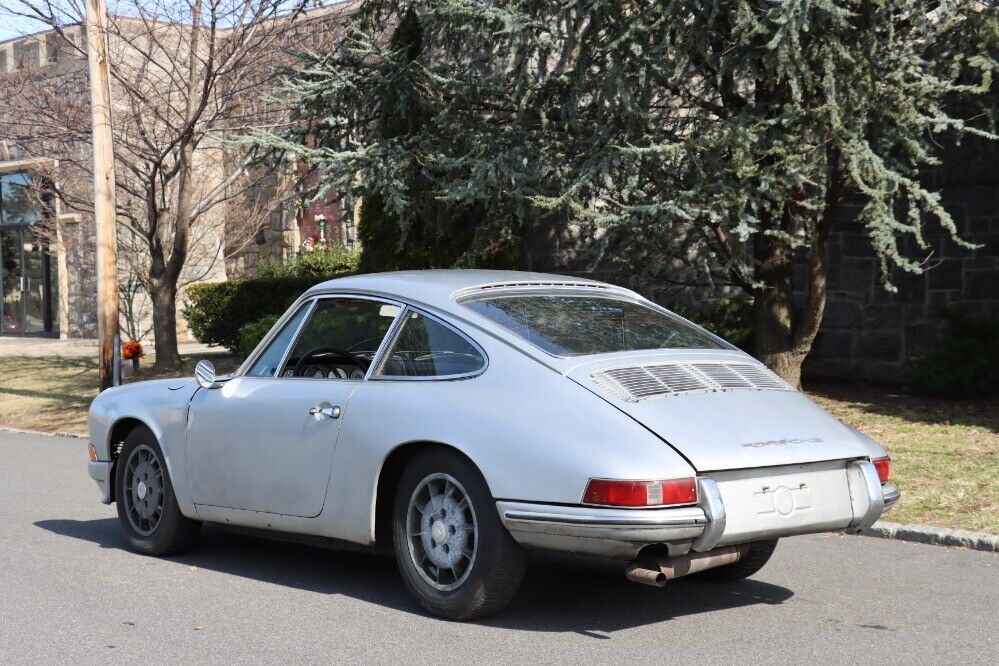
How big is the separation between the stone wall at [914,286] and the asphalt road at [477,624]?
26.1ft

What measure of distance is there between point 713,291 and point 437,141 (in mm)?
4688

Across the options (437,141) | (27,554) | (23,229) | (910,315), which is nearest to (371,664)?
(27,554)

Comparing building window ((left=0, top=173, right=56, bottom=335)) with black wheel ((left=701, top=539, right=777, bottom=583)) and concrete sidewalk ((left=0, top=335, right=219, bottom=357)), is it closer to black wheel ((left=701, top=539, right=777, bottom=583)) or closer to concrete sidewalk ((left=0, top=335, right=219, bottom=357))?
concrete sidewalk ((left=0, top=335, right=219, bottom=357))

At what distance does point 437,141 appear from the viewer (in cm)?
1432

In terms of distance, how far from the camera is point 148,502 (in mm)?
7602

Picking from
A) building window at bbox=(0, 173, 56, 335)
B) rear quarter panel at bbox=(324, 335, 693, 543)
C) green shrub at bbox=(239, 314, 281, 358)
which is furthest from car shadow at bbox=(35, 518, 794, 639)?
building window at bbox=(0, 173, 56, 335)

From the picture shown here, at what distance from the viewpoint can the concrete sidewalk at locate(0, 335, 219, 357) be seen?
2517cm

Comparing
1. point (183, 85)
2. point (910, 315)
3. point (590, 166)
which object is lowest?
point (910, 315)

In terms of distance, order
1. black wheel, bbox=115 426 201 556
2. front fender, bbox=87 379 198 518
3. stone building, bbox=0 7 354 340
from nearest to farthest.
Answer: front fender, bbox=87 379 198 518 < black wheel, bbox=115 426 201 556 < stone building, bbox=0 7 354 340

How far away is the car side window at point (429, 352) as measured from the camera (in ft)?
19.9

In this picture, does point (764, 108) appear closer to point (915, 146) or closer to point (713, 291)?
point (915, 146)

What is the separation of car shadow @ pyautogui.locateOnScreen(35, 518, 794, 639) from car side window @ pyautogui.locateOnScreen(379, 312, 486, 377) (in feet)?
3.77

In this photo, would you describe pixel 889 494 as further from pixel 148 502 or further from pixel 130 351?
pixel 130 351

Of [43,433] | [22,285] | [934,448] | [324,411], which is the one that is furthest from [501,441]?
[22,285]
